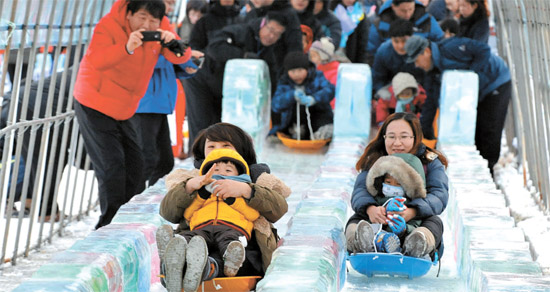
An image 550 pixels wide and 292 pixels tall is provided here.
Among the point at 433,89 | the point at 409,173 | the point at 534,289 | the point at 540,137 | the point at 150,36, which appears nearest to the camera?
the point at 534,289

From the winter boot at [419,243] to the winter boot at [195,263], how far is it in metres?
1.27

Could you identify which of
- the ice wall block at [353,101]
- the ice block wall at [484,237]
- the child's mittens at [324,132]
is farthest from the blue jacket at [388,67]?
the ice block wall at [484,237]

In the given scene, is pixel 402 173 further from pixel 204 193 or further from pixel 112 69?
pixel 112 69

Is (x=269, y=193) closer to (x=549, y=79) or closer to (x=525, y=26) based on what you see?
(x=549, y=79)

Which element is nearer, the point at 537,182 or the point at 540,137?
the point at 540,137

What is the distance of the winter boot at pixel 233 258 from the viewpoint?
3.94m

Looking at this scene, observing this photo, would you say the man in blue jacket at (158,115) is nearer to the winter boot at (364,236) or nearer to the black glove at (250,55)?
the black glove at (250,55)

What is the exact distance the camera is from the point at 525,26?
7.40m

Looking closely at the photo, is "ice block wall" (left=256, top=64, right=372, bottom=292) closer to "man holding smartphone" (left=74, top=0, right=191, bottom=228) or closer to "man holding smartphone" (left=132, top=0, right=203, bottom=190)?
"man holding smartphone" (left=132, top=0, right=203, bottom=190)

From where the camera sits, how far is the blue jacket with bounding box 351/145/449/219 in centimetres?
476

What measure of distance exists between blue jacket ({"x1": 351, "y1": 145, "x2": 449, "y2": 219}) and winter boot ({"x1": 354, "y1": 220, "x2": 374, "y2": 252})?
27 cm

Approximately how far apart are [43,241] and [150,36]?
5.88 feet

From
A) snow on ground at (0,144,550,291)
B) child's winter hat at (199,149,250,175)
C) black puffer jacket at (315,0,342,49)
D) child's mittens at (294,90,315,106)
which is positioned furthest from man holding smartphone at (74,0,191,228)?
black puffer jacket at (315,0,342,49)

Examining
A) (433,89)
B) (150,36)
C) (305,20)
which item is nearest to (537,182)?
(433,89)
